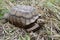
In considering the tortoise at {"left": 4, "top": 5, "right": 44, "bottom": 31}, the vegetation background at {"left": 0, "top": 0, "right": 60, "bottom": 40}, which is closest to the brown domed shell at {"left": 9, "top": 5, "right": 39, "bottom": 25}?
the tortoise at {"left": 4, "top": 5, "right": 44, "bottom": 31}

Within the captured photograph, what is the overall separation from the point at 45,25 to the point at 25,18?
34 centimetres

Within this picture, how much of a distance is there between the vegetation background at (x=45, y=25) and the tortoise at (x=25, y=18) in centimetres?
7

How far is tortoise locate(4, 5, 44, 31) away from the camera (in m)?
2.36

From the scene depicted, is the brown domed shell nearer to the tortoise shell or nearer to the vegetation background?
the tortoise shell

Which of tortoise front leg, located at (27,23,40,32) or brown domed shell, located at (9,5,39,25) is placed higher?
brown domed shell, located at (9,5,39,25)

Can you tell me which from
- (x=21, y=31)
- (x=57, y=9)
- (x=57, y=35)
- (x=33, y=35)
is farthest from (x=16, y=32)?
(x=57, y=9)

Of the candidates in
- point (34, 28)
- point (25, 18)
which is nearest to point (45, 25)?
point (34, 28)

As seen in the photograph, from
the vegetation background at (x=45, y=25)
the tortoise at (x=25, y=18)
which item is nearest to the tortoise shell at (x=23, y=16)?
the tortoise at (x=25, y=18)

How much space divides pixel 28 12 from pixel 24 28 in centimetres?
23

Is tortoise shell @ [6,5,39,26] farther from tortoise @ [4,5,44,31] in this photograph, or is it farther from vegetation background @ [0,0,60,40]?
vegetation background @ [0,0,60,40]

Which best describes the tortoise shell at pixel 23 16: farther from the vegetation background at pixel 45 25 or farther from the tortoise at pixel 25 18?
the vegetation background at pixel 45 25

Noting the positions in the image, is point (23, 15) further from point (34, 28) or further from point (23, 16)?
point (34, 28)

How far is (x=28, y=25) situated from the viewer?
239 cm

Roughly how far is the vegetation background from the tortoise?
7 cm
